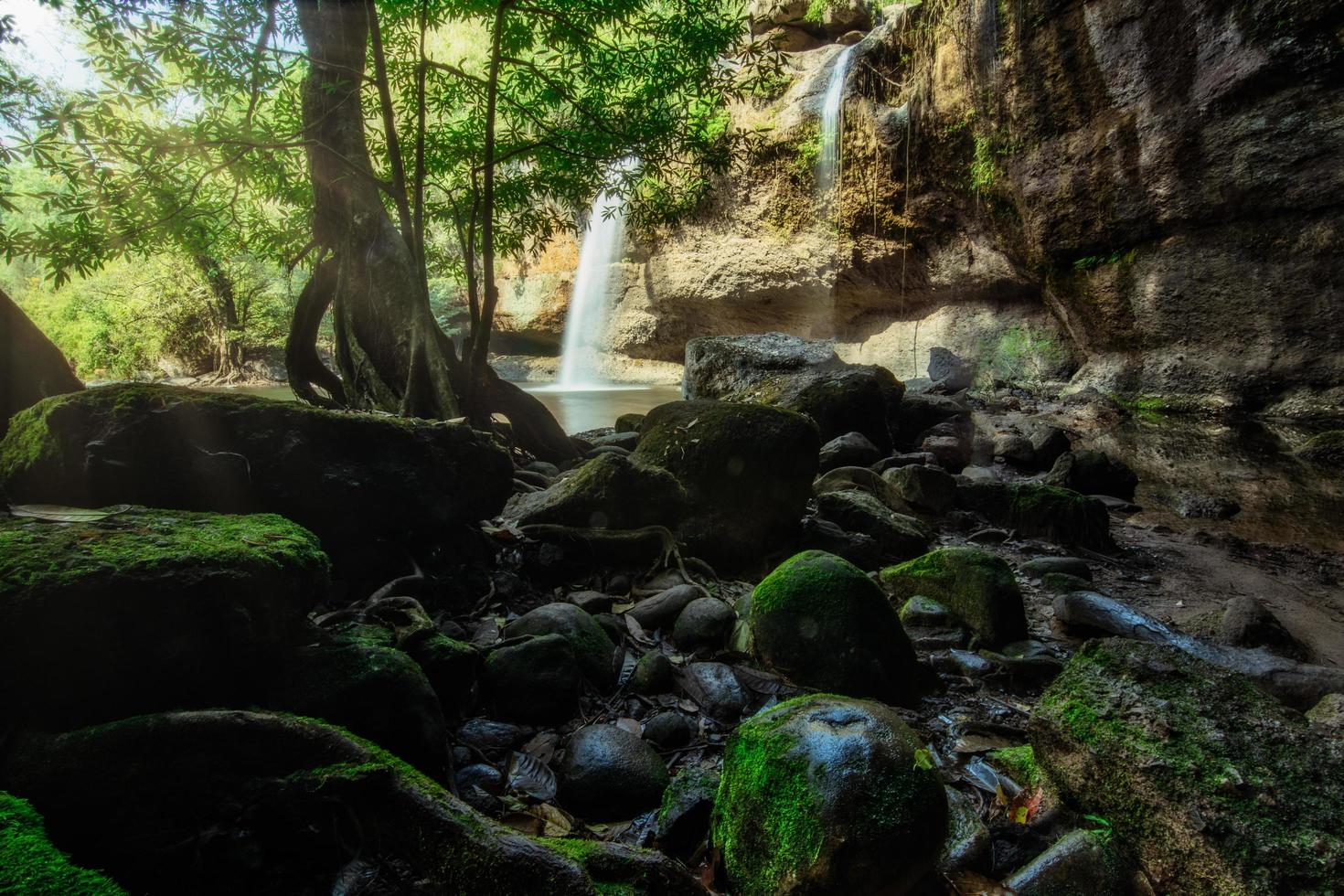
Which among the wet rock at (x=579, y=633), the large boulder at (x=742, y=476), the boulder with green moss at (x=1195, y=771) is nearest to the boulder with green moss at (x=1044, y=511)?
the large boulder at (x=742, y=476)

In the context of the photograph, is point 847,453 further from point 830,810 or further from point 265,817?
point 265,817

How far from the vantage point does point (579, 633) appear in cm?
282

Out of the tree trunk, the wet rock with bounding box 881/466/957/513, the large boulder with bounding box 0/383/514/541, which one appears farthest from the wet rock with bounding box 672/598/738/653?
the tree trunk

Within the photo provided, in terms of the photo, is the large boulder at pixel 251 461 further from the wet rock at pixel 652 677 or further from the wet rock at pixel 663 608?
the wet rock at pixel 652 677

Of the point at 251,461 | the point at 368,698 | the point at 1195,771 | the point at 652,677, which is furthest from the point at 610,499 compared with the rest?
the point at 1195,771

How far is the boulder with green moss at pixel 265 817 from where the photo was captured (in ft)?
4.68

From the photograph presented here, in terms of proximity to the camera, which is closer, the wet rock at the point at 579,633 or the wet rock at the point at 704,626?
the wet rock at the point at 579,633

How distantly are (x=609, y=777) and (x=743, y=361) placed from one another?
7761mm

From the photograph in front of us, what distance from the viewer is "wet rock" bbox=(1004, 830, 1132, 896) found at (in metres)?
1.72

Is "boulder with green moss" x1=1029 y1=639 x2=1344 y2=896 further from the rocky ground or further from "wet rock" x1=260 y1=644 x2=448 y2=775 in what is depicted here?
"wet rock" x1=260 y1=644 x2=448 y2=775

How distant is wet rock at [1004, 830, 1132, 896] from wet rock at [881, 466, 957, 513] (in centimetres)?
405

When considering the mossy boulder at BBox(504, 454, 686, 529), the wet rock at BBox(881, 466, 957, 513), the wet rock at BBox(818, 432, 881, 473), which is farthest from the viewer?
the wet rock at BBox(818, 432, 881, 473)

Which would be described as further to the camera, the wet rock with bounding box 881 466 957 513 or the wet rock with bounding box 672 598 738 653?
the wet rock with bounding box 881 466 957 513

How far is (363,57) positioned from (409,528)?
17.3ft
